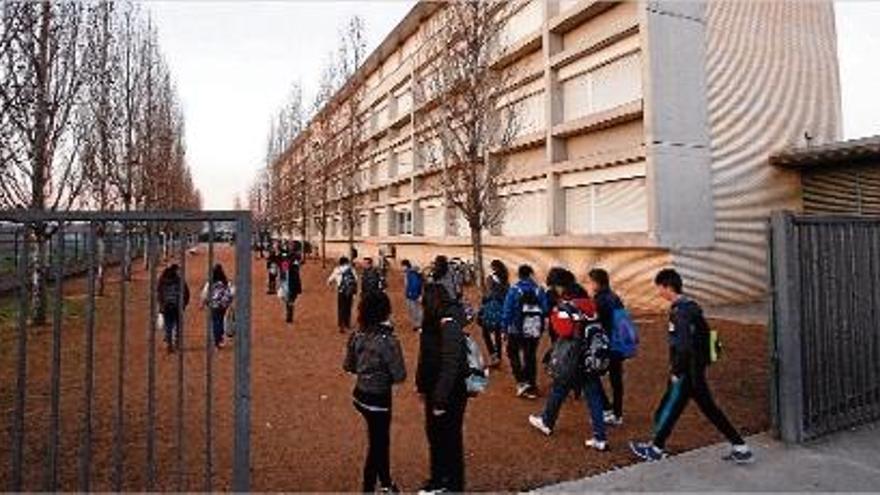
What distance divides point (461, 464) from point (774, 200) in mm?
16651

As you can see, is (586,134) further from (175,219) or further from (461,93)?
(175,219)

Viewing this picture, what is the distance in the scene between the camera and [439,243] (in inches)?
1228

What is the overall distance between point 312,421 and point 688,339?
4047 millimetres

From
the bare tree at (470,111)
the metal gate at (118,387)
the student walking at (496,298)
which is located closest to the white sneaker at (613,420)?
the student walking at (496,298)

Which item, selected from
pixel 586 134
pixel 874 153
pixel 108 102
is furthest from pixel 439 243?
pixel 874 153

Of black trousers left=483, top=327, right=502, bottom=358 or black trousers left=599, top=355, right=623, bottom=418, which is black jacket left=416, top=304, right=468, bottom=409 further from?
black trousers left=483, top=327, right=502, bottom=358

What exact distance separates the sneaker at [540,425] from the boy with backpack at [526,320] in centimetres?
122

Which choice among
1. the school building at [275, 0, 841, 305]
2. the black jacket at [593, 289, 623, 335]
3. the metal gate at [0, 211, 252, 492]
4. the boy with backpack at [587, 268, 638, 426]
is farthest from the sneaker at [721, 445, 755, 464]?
the school building at [275, 0, 841, 305]

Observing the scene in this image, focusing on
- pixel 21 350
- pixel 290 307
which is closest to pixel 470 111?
pixel 290 307

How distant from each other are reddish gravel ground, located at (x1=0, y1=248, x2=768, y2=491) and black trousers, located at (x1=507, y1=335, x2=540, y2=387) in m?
0.34

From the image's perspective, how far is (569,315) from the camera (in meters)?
6.72

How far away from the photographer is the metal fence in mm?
6688

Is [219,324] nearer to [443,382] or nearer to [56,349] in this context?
[443,382]

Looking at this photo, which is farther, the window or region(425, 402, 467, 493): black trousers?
the window
